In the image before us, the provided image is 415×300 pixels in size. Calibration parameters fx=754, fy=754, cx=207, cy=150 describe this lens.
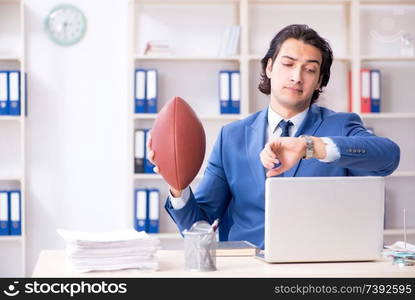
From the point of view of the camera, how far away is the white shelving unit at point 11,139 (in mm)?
4836

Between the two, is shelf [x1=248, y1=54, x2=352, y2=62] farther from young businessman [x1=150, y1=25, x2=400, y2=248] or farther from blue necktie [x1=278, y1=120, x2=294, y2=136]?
blue necktie [x1=278, y1=120, x2=294, y2=136]

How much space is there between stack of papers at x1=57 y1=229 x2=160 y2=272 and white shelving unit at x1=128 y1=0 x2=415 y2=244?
9.83 ft

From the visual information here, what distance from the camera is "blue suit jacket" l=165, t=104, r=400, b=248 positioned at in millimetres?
2494

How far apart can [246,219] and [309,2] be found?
2.68 m

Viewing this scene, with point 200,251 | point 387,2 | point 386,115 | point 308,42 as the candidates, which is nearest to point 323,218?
point 200,251

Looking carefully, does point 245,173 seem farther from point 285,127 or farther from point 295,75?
point 295,75

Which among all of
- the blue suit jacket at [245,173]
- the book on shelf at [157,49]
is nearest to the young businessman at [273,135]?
the blue suit jacket at [245,173]

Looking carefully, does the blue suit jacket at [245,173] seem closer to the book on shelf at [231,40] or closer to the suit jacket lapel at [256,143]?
the suit jacket lapel at [256,143]

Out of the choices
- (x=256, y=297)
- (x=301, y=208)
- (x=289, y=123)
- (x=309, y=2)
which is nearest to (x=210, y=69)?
(x=309, y=2)

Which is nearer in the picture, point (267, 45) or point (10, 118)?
point (10, 118)

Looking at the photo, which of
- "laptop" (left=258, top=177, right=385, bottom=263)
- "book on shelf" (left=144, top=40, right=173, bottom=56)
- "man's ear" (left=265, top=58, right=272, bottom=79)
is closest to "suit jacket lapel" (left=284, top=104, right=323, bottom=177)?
"man's ear" (left=265, top=58, right=272, bottom=79)

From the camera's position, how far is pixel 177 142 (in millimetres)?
2068

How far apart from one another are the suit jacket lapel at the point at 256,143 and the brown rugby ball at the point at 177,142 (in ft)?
1.45

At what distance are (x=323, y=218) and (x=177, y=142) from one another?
45 centimetres
